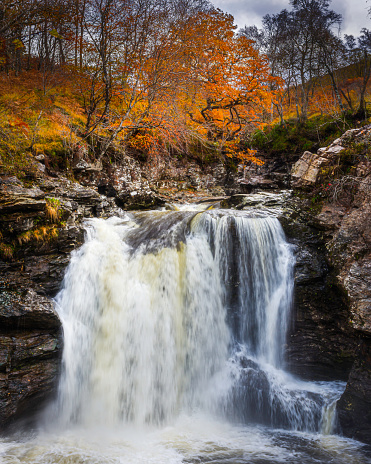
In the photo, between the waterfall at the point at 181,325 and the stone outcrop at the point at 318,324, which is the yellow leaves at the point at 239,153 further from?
the stone outcrop at the point at 318,324

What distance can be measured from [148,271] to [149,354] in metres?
1.79

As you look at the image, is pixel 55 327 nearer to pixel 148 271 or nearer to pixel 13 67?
pixel 148 271

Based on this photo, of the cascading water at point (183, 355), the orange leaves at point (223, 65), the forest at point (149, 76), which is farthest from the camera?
the orange leaves at point (223, 65)

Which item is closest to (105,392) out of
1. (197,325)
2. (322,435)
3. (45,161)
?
(197,325)

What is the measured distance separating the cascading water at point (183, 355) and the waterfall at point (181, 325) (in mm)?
22

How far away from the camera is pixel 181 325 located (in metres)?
6.02

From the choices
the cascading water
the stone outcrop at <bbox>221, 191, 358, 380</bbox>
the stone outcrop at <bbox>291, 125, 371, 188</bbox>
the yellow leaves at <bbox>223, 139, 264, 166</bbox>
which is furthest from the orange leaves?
the stone outcrop at <bbox>221, 191, 358, 380</bbox>

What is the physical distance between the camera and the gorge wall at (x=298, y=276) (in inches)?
187

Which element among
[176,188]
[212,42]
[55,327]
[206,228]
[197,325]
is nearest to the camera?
[55,327]

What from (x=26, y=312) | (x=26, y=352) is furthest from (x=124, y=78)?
(x=26, y=352)

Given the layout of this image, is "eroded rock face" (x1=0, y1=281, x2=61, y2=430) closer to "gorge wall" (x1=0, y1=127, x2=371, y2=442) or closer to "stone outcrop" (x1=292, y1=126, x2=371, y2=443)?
"gorge wall" (x1=0, y1=127, x2=371, y2=442)

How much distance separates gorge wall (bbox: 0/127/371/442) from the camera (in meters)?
4.75

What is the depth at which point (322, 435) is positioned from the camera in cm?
484

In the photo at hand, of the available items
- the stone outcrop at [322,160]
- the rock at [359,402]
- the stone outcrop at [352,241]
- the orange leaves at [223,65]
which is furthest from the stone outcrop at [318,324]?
the orange leaves at [223,65]
